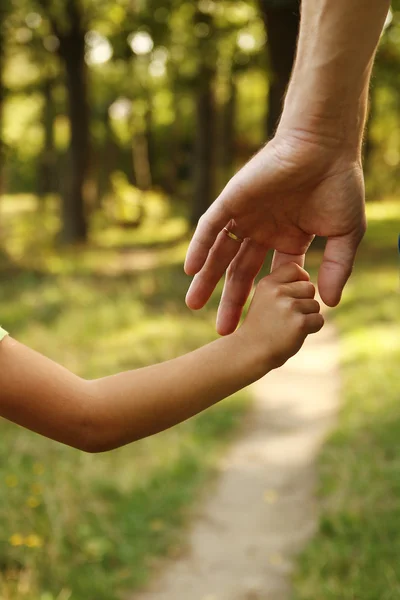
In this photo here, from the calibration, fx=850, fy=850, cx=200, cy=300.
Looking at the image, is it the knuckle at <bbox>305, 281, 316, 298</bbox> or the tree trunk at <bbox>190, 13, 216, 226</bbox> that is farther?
the tree trunk at <bbox>190, 13, 216, 226</bbox>

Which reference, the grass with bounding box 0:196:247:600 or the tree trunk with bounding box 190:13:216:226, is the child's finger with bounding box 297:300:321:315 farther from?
the tree trunk with bounding box 190:13:216:226

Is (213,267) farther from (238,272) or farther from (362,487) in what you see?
(362,487)

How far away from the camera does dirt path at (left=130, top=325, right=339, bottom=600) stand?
156 inches

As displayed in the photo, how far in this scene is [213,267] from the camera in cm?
204

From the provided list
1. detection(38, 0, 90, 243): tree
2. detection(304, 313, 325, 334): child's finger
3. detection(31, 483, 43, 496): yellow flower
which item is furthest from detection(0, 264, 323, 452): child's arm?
detection(38, 0, 90, 243): tree

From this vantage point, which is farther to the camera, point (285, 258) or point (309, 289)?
point (285, 258)

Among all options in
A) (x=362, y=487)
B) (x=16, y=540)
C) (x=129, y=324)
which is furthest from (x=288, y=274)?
(x=129, y=324)

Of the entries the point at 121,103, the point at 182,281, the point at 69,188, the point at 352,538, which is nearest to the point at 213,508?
the point at 352,538

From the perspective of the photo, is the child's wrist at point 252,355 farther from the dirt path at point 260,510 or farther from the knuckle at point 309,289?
the dirt path at point 260,510

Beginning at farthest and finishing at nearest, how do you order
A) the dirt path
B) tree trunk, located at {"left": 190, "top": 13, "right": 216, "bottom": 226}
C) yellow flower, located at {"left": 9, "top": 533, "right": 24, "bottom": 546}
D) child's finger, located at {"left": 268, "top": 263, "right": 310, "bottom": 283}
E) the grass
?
tree trunk, located at {"left": 190, "top": 13, "right": 216, "bottom": 226} → the dirt path → the grass → yellow flower, located at {"left": 9, "top": 533, "right": 24, "bottom": 546} → child's finger, located at {"left": 268, "top": 263, "right": 310, "bottom": 283}

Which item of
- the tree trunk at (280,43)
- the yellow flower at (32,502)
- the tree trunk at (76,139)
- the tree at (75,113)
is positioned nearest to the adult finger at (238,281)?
the yellow flower at (32,502)

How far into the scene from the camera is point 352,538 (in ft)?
13.6

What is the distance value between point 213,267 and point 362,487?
2.96 meters

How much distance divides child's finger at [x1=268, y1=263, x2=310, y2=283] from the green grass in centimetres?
210
